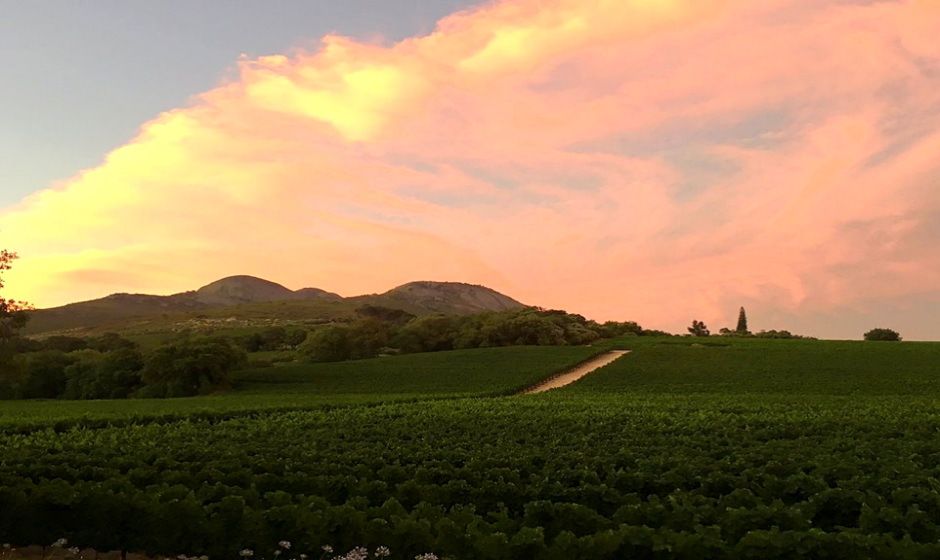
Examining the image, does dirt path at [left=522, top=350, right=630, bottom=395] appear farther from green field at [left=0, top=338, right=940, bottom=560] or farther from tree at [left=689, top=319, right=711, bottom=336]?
tree at [left=689, top=319, right=711, bottom=336]

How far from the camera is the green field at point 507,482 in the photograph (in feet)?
35.8

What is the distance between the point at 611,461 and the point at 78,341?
12285cm

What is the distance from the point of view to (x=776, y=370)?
61719mm

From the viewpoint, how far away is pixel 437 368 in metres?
68.3

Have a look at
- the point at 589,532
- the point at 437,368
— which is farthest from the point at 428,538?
the point at 437,368

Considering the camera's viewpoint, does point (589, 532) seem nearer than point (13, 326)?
Yes

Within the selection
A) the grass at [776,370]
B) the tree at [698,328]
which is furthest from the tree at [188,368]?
the tree at [698,328]

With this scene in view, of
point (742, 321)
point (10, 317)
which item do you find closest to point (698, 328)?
point (742, 321)

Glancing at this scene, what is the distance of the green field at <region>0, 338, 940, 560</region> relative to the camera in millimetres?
10914

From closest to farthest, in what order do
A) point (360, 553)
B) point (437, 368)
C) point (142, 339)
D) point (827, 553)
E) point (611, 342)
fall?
point (827, 553) < point (360, 553) < point (437, 368) < point (611, 342) < point (142, 339)

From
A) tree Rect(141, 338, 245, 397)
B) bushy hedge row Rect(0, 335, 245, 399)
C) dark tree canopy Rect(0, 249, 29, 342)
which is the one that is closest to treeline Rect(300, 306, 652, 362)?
bushy hedge row Rect(0, 335, 245, 399)

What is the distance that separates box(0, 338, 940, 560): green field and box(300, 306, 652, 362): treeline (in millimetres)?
46590

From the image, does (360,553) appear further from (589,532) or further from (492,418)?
(492,418)

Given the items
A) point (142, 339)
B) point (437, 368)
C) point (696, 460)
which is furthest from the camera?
point (142, 339)
